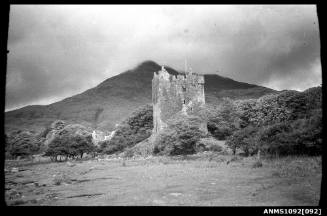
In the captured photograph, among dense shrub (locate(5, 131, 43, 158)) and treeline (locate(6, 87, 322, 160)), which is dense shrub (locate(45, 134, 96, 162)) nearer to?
treeline (locate(6, 87, 322, 160))

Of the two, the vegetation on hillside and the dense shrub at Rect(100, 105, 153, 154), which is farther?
the dense shrub at Rect(100, 105, 153, 154)

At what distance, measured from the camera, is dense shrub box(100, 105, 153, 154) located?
64250mm

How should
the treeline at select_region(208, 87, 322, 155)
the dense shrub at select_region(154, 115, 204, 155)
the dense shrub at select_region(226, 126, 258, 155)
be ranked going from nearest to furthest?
the treeline at select_region(208, 87, 322, 155)
the dense shrub at select_region(226, 126, 258, 155)
the dense shrub at select_region(154, 115, 204, 155)

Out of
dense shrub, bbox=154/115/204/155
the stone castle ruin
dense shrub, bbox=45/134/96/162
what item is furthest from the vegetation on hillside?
dense shrub, bbox=45/134/96/162

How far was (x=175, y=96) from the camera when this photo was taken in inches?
2633

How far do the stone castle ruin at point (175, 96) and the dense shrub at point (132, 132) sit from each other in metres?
6.34

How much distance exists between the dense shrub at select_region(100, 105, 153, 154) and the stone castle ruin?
6.34m

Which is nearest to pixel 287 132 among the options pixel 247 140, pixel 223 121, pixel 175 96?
pixel 247 140

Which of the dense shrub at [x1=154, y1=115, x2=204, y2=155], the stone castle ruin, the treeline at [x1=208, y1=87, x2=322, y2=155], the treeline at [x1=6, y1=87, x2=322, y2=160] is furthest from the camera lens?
the stone castle ruin

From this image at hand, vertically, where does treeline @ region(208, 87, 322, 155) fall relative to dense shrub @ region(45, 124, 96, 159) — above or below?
above

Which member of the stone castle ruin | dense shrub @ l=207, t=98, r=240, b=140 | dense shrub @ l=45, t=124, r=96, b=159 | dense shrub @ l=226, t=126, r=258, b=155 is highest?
the stone castle ruin

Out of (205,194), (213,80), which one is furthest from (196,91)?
(213,80)

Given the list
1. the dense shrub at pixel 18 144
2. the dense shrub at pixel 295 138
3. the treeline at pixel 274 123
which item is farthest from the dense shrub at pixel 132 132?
the dense shrub at pixel 295 138
